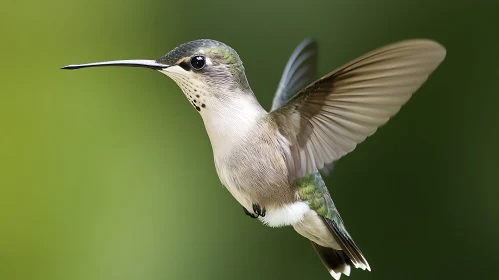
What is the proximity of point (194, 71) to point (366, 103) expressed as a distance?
230 mm

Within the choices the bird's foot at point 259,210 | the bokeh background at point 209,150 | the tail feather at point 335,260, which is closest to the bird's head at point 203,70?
the bird's foot at point 259,210

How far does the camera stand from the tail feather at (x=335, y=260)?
110 cm

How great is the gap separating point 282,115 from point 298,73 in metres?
0.28

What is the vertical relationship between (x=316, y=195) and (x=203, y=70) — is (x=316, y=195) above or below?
below

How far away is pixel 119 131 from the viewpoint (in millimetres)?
2188

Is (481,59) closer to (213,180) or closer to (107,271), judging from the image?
(213,180)

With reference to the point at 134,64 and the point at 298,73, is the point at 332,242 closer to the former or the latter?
the point at 298,73

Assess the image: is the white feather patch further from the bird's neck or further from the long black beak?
the long black beak

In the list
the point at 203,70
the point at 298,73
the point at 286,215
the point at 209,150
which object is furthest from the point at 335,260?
the point at 209,150

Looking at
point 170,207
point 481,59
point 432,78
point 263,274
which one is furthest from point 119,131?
point 481,59

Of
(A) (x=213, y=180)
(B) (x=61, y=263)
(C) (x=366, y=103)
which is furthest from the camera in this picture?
(A) (x=213, y=180)

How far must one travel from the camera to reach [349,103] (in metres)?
0.83

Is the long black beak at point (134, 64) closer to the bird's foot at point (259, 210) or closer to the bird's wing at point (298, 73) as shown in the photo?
the bird's foot at point (259, 210)

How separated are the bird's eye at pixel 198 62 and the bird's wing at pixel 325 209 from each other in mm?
287
